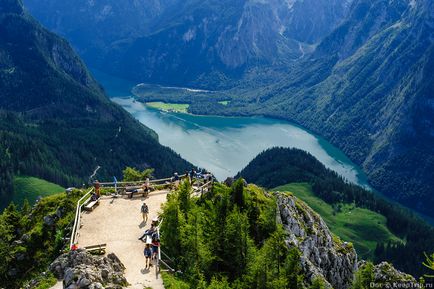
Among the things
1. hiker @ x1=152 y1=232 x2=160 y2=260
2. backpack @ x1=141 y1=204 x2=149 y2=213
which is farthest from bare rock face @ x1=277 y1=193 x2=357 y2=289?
hiker @ x1=152 y1=232 x2=160 y2=260

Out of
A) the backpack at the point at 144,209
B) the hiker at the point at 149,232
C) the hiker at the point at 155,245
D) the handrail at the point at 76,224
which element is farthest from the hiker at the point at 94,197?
the hiker at the point at 155,245

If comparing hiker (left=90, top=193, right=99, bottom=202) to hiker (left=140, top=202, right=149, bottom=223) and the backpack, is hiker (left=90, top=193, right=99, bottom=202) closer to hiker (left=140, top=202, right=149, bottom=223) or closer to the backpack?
hiker (left=140, top=202, right=149, bottom=223)

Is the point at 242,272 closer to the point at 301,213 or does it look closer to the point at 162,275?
the point at 162,275

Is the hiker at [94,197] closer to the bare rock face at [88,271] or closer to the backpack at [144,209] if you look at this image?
the backpack at [144,209]

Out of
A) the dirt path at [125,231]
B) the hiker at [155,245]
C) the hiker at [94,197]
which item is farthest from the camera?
the hiker at [94,197]

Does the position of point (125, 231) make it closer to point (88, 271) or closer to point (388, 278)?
point (88, 271)

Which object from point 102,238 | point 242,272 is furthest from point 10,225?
point 242,272
